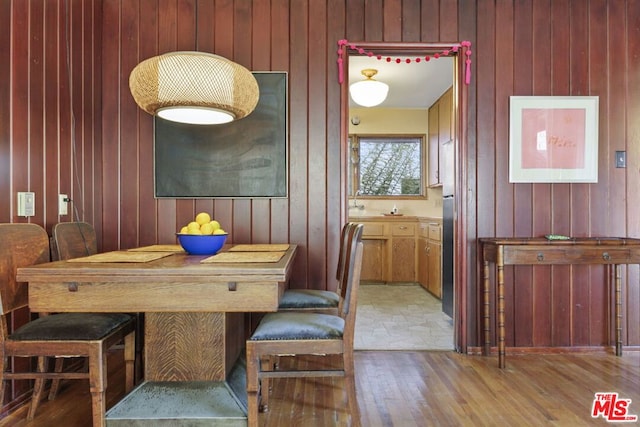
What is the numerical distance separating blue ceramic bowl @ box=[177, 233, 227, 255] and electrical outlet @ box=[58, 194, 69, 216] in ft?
3.12

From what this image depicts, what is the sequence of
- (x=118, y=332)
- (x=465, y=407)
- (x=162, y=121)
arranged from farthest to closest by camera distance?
(x=162, y=121)
(x=465, y=407)
(x=118, y=332)

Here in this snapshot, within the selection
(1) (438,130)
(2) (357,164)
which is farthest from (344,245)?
(2) (357,164)

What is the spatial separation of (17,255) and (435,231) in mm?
3728

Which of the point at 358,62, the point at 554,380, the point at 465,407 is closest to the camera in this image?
the point at 465,407

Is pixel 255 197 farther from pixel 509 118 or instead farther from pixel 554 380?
pixel 554 380

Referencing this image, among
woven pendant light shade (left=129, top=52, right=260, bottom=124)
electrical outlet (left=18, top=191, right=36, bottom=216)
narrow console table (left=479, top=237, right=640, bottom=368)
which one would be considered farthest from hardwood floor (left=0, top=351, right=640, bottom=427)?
woven pendant light shade (left=129, top=52, right=260, bottom=124)

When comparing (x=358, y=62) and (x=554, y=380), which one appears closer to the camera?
(x=554, y=380)

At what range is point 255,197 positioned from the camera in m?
2.86

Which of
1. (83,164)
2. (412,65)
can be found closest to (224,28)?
(83,164)

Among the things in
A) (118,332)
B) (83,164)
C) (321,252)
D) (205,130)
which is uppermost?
(205,130)

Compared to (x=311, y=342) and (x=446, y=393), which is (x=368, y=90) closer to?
(x=446, y=393)

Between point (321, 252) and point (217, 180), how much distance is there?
0.89m

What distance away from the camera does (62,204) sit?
7.96ft

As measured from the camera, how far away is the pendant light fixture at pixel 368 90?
411 centimetres
